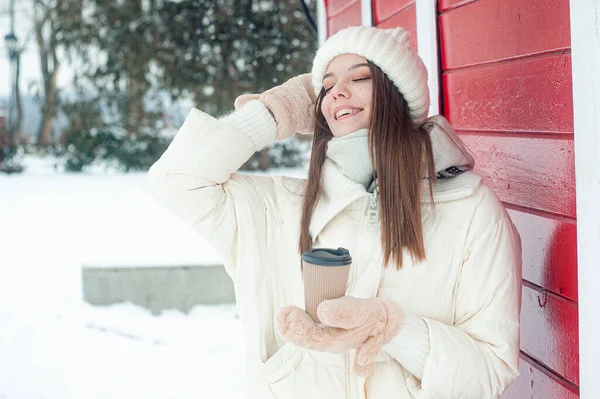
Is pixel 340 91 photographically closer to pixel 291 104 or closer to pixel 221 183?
pixel 291 104

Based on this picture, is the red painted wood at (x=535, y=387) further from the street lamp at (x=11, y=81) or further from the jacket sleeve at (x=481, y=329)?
the street lamp at (x=11, y=81)

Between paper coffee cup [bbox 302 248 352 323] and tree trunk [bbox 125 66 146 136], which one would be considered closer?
paper coffee cup [bbox 302 248 352 323]

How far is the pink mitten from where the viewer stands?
51.6 inches

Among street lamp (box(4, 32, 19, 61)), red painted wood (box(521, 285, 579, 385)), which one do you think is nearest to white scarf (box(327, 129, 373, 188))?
red painted wood (box(521, 285, 579, 385))

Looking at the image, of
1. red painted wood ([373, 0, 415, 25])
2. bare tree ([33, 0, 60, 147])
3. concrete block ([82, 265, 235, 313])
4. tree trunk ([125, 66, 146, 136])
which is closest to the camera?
red painted wood ([373, 0, 415, 25])

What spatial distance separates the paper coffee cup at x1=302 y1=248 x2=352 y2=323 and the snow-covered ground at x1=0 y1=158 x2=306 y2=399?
97.8 inches

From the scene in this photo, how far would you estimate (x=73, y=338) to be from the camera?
4449 mm

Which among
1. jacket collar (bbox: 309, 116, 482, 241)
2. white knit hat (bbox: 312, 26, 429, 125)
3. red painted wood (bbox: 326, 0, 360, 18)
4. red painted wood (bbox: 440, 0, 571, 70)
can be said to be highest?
red painted wood (bbox: 326, 0, 360, 18)

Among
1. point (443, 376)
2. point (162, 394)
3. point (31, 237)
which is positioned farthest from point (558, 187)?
point (31, 237)

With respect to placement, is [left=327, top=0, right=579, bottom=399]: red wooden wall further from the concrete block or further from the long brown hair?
the concrete block

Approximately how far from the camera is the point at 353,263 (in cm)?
162

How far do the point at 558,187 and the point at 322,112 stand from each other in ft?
2.08

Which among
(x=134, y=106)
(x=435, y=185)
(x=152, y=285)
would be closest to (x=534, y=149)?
(x=435, y=185)

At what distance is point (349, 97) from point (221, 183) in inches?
15.4
